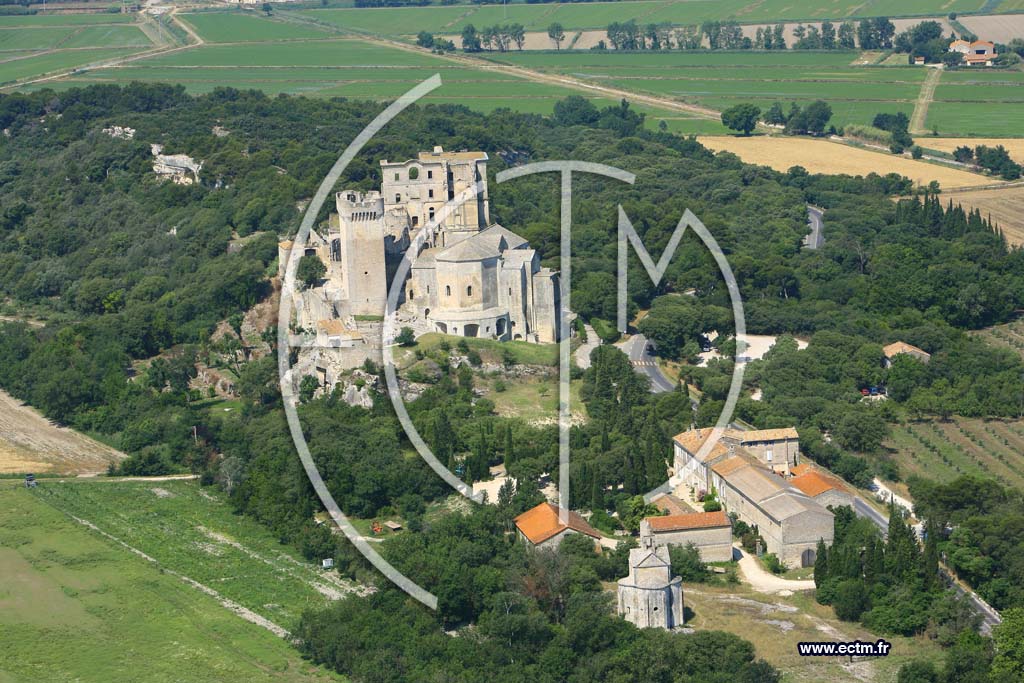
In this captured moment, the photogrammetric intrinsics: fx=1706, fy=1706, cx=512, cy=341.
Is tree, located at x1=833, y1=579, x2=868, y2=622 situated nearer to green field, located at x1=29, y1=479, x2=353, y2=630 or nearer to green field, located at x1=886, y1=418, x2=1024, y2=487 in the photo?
green field, located at x1=886, y1=418, x2=1024, y2=487

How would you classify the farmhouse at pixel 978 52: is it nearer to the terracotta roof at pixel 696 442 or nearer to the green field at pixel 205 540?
the terracotta roof at pixel 696 442

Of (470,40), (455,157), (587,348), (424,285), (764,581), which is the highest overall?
(455,157)

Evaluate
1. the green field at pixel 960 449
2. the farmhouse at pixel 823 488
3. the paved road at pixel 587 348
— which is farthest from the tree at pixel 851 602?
the paved road at pixel 587 348

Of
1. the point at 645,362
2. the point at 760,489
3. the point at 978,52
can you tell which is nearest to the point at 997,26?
the point at 978,52

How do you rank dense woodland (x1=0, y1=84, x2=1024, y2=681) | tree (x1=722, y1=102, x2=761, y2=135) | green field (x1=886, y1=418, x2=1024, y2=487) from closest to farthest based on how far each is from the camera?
dense woodland (x1=0, y1=84, x2=1024, y2=681), green field (x1=886, y1=418, x2=1024, y2=487), tree (x1=722, y1=102, x2=761, y2=135)

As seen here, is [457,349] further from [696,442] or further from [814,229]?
[814,229]

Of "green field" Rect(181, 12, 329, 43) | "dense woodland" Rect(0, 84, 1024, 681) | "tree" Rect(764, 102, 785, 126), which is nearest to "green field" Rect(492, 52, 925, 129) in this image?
"tree" Rect(764, 102, 785, 126)
